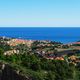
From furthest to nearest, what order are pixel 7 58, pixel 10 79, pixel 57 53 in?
pixel 57 53, pixel 7 58, pixel 10 79

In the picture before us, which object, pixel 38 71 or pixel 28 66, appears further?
pixel 28 66

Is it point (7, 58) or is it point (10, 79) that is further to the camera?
point (7, 58)

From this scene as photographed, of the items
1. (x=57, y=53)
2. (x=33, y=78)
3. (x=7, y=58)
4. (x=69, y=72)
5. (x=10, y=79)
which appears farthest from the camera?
(x=57, y=53)

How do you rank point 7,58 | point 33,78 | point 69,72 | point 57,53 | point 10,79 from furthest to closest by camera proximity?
point 57,53 < point 7,58 < point 69,72 < point 10,79 < point 33,78

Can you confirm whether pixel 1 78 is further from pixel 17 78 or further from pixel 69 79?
pixel 69 79

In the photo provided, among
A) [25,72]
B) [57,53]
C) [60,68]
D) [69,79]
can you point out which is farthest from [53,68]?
[57,53]

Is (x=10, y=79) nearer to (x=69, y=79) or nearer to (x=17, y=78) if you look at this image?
(x=17, y=78)

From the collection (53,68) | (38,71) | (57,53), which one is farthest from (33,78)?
(57,53)

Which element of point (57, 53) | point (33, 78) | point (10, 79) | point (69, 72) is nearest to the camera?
point (33, 78)
